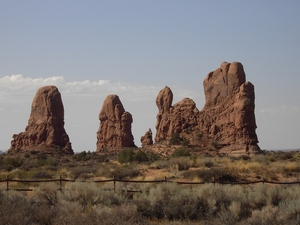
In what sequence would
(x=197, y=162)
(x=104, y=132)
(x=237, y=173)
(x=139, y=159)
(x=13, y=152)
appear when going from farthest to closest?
(x=104, y=132)
(x=13, y=152)
(x=139, y=159)
(x=197, y=162)
(x=237, y=173)

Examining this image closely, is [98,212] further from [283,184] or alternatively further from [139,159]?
[139,159]

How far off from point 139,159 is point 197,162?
530 inches

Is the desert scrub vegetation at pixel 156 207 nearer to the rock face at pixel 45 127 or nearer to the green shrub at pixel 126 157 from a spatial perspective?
the green shrub at pixel 126 157

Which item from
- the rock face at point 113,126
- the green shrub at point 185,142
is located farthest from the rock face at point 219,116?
the rock face at point 113,126

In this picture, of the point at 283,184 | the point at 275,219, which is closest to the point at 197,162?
the point at 283,184

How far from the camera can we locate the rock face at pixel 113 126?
72.4m

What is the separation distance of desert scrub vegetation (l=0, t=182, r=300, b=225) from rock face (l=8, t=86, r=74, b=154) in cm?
5134

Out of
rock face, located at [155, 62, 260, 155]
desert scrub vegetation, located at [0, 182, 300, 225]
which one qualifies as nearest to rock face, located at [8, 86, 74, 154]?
rock face, located at [155, 62, 260, 155]

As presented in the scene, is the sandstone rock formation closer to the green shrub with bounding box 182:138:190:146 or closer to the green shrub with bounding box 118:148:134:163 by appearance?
the green shrub with bounding box 182:138:190:146

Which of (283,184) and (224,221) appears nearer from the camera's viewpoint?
(224,221)

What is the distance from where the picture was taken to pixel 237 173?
28.2 m

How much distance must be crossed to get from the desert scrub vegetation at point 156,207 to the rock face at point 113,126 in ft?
179

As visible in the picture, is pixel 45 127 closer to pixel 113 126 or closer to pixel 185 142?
pixel 113 126

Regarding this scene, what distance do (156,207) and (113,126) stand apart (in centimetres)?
6003
